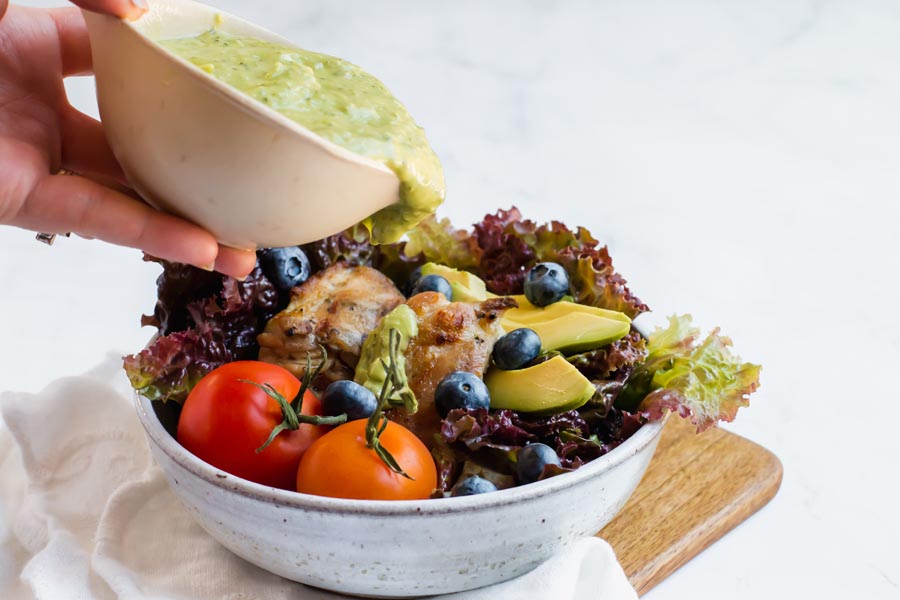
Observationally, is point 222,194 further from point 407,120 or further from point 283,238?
point 407,120

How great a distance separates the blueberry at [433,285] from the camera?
2281mm

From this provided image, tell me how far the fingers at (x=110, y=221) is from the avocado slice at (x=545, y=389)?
0.62 m

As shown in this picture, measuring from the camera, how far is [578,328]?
2143 millimetres

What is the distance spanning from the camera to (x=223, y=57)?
1.66 metres

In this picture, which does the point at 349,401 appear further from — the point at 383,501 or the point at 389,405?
the point at 383,501

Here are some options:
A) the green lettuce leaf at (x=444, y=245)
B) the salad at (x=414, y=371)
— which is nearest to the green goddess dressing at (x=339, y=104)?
the salad at (x=414, y=371)

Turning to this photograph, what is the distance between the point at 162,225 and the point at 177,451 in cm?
41

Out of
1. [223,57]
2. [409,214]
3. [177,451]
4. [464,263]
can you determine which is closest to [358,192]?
[409,214]

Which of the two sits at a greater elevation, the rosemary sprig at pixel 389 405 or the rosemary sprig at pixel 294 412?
the rosemary sprig at pixel 389 405

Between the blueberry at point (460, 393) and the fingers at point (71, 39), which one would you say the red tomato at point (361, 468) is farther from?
the fingers at point (71, 39)

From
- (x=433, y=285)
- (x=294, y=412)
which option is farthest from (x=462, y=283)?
(x=294, y=412)

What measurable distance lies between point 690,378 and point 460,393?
19.6 inches

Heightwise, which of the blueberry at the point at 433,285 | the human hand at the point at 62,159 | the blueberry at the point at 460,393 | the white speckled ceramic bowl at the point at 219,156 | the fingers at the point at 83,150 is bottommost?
the blueberry at the point at 433,285

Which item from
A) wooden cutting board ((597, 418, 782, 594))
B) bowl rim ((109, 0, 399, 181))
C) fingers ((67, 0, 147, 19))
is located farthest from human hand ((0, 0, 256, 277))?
wooden cutting board ((597, 418, 782, 594))
